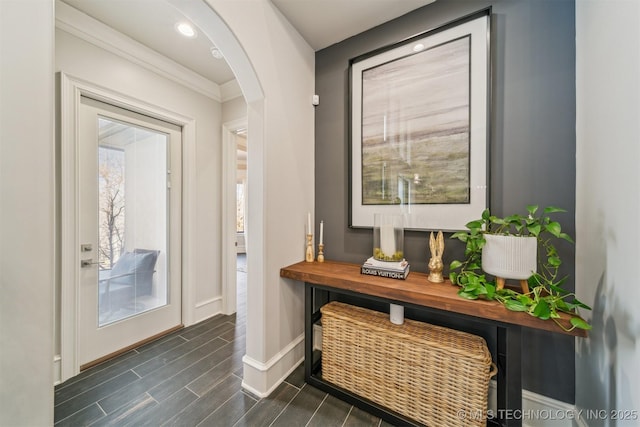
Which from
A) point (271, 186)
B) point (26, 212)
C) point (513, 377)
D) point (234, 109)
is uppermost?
point (234, 109)

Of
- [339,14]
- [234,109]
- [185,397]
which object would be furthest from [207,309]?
[339,14]

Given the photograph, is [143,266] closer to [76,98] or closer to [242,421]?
[76,98]

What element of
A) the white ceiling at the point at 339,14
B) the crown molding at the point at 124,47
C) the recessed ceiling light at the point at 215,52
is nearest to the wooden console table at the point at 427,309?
the white ceiling at the point at 339,14

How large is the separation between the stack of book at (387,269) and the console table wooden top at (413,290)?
0.04 metres

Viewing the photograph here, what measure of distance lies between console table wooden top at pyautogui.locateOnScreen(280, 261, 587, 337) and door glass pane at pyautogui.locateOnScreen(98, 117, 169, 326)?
1.55 metres

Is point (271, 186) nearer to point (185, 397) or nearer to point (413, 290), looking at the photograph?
point (413, 290)

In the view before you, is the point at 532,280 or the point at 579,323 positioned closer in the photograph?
the point at 579,323

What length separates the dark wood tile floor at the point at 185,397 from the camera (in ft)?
4.40

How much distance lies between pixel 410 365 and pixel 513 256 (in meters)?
0.82

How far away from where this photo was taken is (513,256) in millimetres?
1067

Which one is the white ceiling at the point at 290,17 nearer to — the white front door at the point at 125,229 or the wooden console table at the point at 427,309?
the white front door at the point at 125,229

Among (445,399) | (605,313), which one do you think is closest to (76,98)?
(445,399)

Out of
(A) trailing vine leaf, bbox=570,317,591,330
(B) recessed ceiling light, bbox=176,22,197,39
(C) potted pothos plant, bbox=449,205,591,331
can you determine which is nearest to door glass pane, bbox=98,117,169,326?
(B) recessed ceiling light, bbox=176,22,197,39

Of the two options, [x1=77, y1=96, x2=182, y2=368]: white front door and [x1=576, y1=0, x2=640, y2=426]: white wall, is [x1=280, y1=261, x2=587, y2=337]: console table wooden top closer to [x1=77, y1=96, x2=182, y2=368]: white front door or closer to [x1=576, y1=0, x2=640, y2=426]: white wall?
[x1=576, y1=0, x2=640, y2=426]: white wall
